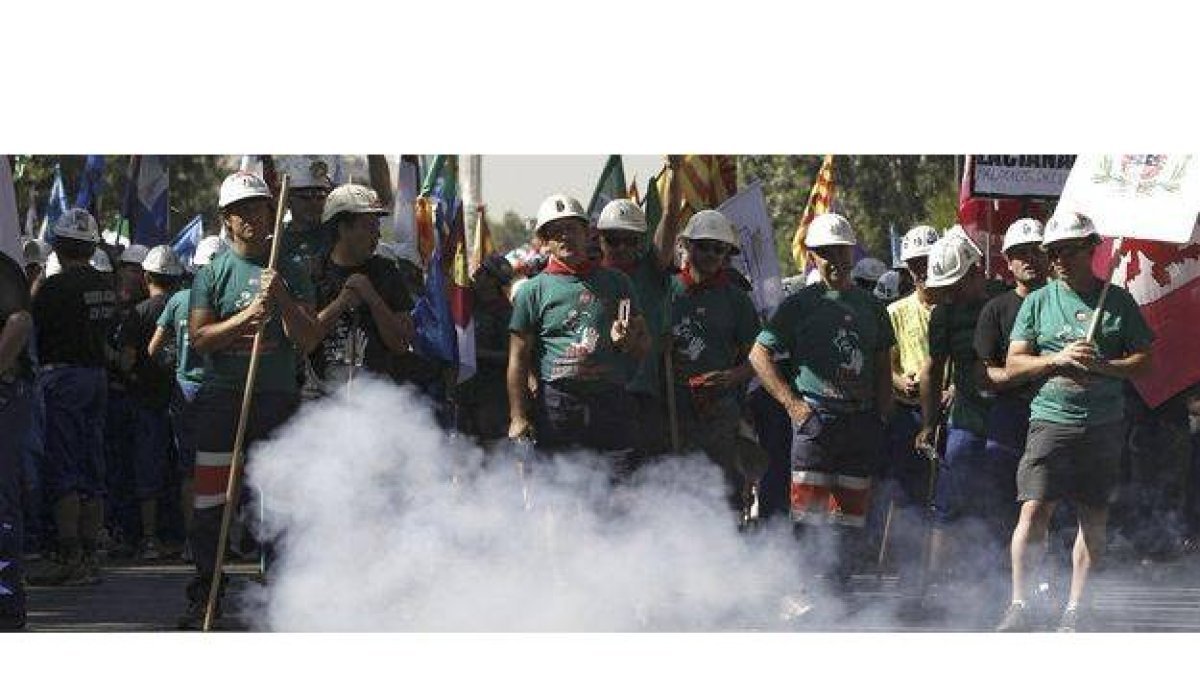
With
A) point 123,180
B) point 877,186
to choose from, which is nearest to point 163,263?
point 123,180

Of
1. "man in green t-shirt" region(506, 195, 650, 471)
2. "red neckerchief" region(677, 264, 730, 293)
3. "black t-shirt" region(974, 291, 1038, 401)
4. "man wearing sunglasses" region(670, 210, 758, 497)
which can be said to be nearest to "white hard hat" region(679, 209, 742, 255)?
"man wearing sunglasses" region(670, 210, 758, 497)

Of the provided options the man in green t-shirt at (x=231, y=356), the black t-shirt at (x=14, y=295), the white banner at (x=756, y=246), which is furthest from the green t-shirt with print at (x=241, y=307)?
the white banner at (x=756, y=246)

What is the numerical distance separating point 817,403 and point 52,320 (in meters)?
4.25

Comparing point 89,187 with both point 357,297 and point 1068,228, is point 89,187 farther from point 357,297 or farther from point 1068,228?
point 1068,228

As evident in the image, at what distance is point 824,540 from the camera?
1163 cm

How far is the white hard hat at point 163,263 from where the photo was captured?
1514 cm

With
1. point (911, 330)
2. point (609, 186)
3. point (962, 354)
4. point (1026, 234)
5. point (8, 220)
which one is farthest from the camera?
point (609, 186)

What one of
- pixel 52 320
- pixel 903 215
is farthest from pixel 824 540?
pixel 903 215

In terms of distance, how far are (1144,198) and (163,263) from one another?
6224 millimetres

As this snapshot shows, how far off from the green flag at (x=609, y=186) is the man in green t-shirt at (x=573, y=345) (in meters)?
4.73

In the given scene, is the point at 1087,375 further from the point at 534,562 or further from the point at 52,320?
the point at 52,320

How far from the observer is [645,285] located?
474 inches

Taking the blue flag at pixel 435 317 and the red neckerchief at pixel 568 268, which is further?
the blue flag at pixel 435 317

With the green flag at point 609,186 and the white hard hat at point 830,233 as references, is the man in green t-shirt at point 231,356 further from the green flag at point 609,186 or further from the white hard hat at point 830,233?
the green flag at point 609,186
